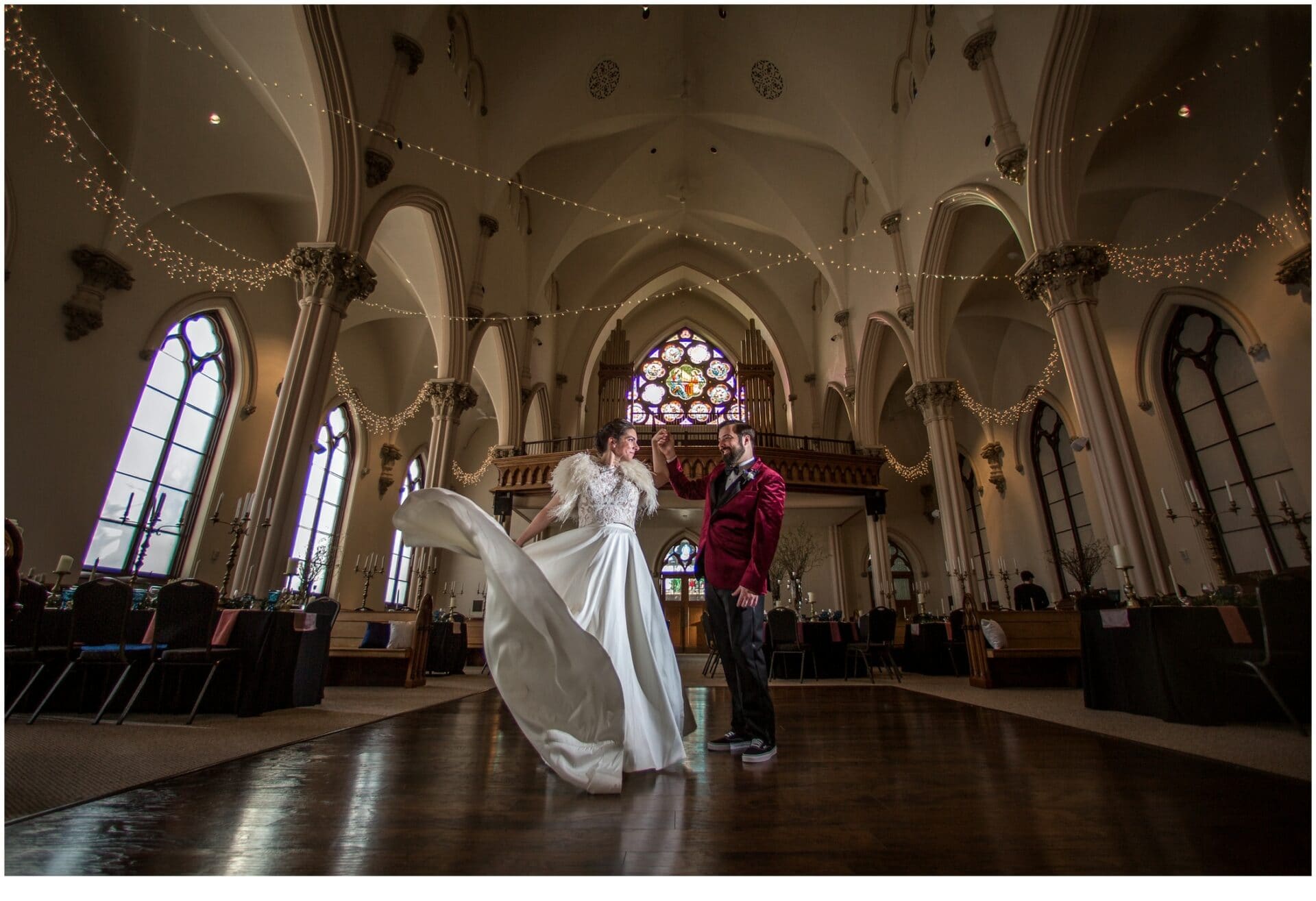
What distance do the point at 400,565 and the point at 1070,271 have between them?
16.9 metres

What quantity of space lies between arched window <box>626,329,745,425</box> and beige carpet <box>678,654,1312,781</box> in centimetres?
1382

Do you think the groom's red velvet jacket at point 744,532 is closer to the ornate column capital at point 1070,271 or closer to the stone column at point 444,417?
the ornate column capital at point 1070,271

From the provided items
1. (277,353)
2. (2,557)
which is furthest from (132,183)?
(2,557)

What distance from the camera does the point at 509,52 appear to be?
12.4m

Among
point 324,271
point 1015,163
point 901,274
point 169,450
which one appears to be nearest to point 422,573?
point 169,450

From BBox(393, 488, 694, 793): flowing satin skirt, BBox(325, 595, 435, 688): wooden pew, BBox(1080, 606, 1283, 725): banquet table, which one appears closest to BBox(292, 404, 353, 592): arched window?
BBox(325, 595, 435, 688): wooden pew

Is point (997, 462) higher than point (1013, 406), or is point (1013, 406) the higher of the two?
point (1013, 406)

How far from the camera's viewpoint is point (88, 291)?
27.8 ft

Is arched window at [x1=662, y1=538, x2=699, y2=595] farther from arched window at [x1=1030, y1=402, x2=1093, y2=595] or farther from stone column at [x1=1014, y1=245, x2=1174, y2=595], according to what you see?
stone column at [x1=1014, y1=245, x2=1174, y2=595]

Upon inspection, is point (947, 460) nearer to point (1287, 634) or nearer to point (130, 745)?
point (1287, 634)

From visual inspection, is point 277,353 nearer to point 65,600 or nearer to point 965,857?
point 65,600

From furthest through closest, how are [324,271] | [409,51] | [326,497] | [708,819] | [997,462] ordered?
[997,462] → [326,497] → [409,51] → [324,271] → [708,819]

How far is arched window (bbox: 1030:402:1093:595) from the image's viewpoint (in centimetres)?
1353

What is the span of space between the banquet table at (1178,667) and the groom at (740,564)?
10.5 ft
